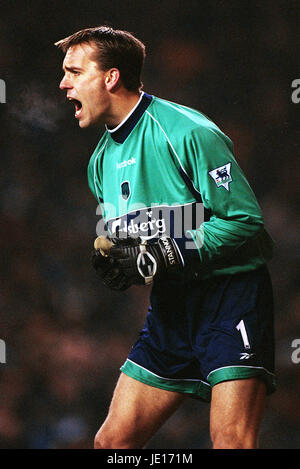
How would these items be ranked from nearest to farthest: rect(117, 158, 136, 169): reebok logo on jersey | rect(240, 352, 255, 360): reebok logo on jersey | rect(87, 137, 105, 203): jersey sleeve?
1. rect(240, 352, 255, 360): reebok logo on jersey
2. rect(117, 158, 136, 169): reebok logo on jersey
3. rect(87, 137, 105, 203): jersey sleeve

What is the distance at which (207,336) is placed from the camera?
1.89m

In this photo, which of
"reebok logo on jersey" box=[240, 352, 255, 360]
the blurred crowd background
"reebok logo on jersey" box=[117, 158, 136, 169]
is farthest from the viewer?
the blurred crowd background

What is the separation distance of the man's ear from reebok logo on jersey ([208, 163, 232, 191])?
18.4 inches

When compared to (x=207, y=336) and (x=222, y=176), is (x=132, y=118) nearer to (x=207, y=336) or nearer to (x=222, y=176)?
(x=222, y=176)

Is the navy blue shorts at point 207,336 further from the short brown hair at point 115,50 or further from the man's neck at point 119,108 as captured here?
the short brown hair at point 115,50

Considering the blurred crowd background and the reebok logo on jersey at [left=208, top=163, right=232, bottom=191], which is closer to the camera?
the reebok logo on jersey at [left=208, top=163, right=232, bottom=191]

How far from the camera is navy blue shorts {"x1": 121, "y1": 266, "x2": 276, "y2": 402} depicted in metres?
1.82

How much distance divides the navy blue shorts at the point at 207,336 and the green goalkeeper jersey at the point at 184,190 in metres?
0.06

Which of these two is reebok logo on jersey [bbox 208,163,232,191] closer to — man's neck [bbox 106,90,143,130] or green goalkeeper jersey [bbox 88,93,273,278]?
green goalkeeper jersey [bbox 88,93,273,278]

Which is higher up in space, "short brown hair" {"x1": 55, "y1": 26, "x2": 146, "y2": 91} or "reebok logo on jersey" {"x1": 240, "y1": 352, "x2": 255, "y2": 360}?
"short brown hair" {"x1": 55, "y1": 26, "x2": 146, "y2": 91}

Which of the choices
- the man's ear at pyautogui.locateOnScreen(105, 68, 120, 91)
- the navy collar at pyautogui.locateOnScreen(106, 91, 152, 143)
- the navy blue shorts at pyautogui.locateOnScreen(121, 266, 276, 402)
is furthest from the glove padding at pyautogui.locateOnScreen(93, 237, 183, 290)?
the man's ear at pyautogui.locateOnScreen(105, 68, 120, 91)

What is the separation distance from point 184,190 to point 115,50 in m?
0.51

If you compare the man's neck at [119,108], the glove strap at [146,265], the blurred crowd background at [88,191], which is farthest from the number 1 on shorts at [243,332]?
the blurred crowd background at [88,191]

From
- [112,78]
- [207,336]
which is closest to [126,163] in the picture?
[112,78]
